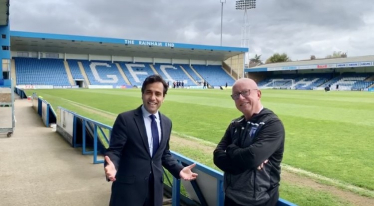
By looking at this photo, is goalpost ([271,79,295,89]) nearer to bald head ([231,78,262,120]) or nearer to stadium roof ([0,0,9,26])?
stadium roof ([0,0,9,26])

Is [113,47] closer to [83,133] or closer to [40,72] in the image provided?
[40,72]

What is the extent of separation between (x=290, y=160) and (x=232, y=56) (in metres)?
59.3

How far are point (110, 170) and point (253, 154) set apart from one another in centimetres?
103

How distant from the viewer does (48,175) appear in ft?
18.4

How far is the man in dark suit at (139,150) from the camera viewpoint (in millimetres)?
2441

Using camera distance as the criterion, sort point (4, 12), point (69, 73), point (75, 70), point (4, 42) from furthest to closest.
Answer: point (75, 70), point (69, 73), point (4, 42), point (4, 12)

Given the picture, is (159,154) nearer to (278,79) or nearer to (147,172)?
(147,172)

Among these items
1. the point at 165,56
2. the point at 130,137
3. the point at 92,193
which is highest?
the point at 165,56

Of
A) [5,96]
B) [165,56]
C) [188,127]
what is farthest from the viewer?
[165,56]

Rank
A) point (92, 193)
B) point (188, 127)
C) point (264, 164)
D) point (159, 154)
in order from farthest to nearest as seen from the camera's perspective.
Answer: point (188, 127)
point (92, 193)
point (159, 154)
point (264, 164)

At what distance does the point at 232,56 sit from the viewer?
64250mm

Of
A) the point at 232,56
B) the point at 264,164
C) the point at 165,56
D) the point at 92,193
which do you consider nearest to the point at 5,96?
the point at 92,193

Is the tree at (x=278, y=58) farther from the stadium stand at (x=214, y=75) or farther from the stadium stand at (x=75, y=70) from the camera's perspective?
the stadium stand at (x=75, y=70)

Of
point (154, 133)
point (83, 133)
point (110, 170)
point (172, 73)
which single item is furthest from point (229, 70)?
point (110, 170)
